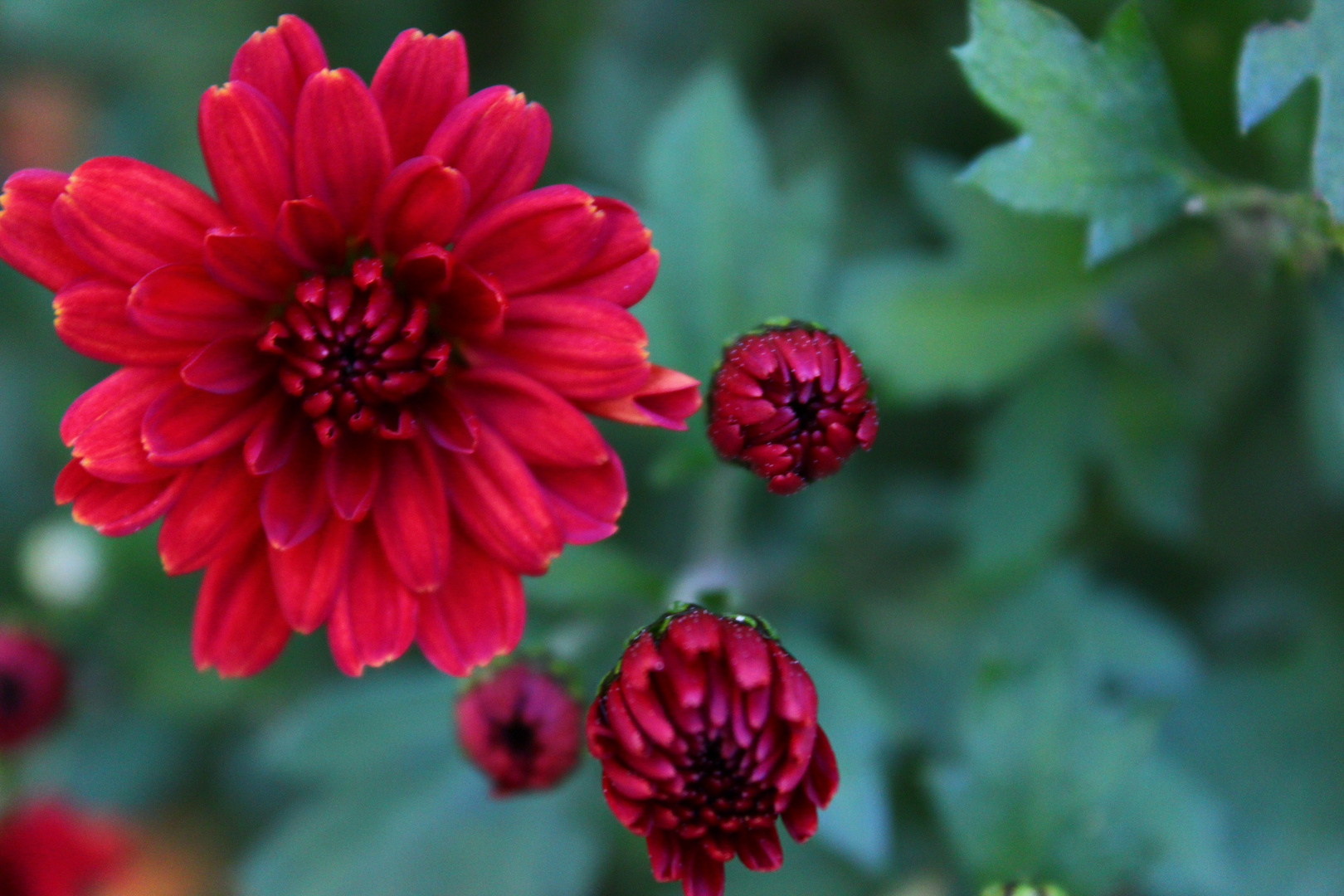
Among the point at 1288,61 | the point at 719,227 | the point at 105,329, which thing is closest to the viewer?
the point at 105,329

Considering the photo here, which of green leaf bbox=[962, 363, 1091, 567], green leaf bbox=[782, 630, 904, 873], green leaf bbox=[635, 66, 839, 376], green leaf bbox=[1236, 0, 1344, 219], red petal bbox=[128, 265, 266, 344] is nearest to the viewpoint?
red petal bbox=[128, 265, 266, 344]

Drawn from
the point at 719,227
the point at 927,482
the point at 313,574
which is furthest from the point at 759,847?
the point at 927,482

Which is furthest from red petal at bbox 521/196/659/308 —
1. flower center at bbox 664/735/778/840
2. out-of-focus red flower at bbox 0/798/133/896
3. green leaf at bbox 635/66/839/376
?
out-of-focus red flower at bbox 0/798/133/896

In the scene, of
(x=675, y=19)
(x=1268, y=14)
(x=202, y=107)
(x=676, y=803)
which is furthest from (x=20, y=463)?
(x=1268, y=14)

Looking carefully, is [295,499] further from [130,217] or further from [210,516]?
[130,217]

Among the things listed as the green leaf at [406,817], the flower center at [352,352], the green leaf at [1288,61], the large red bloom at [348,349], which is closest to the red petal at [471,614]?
the large red bloom at [348,349]

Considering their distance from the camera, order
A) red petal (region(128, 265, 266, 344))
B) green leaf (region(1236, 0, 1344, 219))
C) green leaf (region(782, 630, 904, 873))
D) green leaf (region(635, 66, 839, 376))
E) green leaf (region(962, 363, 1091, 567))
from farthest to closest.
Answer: green leaf (region(962, 363, 1091, 567)) → green leaf (region(635, 66, 839, 376)) → green leaf (region(782, 630, 904, 873)) → green leaf (region(1236, 0, 1344, 219)) → red petal (region(128, 265, 266, 344))

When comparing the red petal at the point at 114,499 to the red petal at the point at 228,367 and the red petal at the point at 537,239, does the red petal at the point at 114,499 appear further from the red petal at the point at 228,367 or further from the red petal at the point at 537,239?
the red petal at the point at 537,239

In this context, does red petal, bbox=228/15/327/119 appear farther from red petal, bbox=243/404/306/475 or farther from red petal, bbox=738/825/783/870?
red petal, bbox=738/825/783/870
